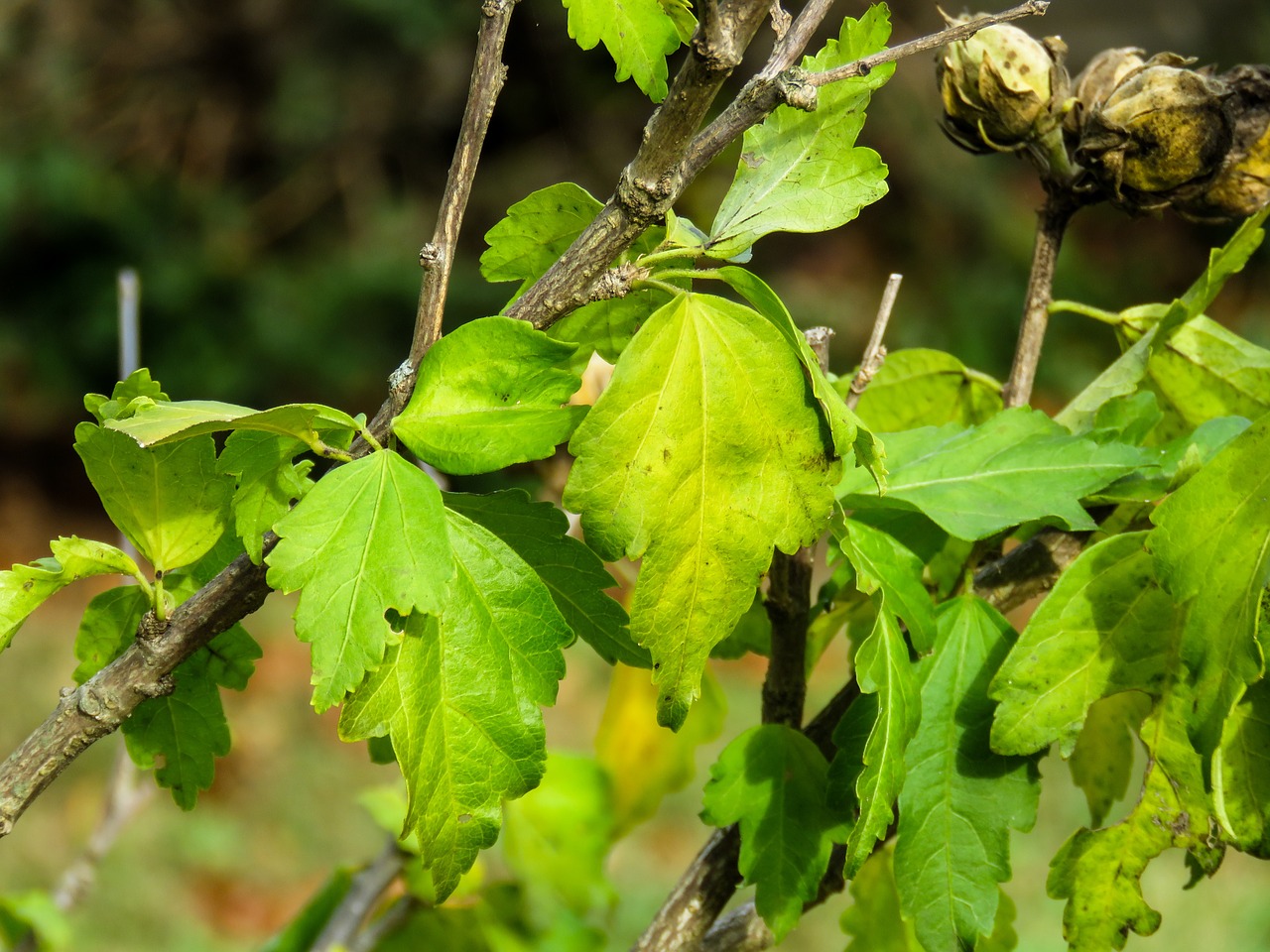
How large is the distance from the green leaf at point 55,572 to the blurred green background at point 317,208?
3850 millimetres

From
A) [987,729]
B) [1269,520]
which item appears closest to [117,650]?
[987,729]

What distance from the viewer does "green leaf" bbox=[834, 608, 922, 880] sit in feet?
1.73

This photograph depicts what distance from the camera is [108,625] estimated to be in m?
0.62

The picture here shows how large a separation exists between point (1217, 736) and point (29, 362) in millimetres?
5612

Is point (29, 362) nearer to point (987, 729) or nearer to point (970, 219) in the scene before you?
point (970, 219)

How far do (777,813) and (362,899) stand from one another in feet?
1.52

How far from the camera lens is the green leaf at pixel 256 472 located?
21.0 inches

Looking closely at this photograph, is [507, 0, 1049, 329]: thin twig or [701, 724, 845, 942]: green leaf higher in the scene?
[507, 0, 1049, 329]: thin twig

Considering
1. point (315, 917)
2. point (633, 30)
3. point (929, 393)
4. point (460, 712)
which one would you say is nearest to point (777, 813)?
point (460, 712)

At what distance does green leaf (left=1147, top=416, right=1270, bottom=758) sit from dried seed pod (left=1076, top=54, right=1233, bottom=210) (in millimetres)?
207

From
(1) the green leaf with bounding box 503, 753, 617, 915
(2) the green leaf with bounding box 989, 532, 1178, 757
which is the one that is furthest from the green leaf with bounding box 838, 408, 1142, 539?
(1) the green leaf with bounding box 503, 753, 617, 915

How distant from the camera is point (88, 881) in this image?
104 centimetres

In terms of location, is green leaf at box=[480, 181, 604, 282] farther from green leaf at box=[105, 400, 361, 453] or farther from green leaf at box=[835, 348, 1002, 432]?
green leaf at box=[835, 348, 1002, 432]

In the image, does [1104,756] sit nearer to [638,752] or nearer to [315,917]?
[638,752]
